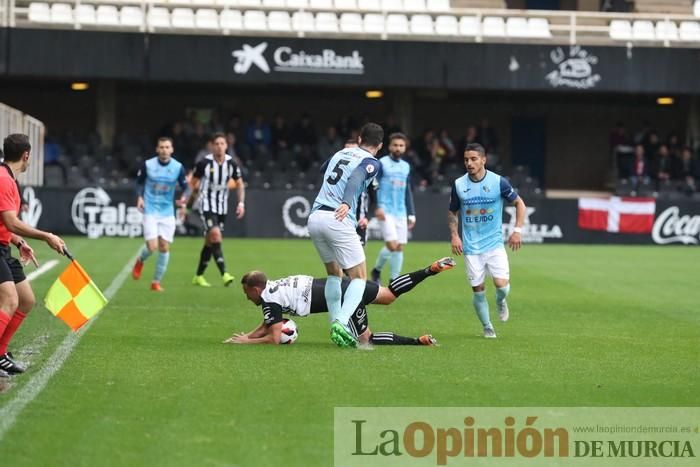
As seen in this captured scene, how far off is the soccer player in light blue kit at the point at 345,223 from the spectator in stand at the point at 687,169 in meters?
25.2

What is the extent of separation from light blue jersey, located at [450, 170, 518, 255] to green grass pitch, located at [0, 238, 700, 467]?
3.18ft

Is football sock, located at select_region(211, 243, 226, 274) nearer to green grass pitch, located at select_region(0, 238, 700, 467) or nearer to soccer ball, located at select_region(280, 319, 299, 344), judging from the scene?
green grass pitch, located at select_region(0, 238, 700, 467)

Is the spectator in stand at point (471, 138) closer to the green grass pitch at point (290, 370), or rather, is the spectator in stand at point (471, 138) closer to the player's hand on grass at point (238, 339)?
the green grass pitch at point (290, 370)

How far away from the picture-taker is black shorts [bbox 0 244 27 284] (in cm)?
949

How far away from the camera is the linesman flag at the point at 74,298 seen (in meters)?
10.7

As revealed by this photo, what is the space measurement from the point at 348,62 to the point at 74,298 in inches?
961

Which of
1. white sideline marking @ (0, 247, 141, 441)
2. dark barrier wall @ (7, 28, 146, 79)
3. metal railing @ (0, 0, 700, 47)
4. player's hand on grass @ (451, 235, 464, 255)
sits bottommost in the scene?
white sideline marking @ (0, 247, 141, 441)

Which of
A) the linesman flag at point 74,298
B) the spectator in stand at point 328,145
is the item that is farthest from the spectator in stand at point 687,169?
the linesman flag at point 74,298

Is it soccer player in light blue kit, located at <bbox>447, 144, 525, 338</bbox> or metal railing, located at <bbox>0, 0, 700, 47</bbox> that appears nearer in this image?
soccer player in light blue kit, located at <bbox>447, 144, 525, 338</bbox>

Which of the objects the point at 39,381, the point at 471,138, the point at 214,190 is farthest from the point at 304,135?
the point at 39,381

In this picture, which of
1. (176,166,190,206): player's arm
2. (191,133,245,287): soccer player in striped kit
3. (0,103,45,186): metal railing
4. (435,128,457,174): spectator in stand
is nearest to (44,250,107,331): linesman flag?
(176,166,190,206): player's arm

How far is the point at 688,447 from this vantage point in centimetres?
752

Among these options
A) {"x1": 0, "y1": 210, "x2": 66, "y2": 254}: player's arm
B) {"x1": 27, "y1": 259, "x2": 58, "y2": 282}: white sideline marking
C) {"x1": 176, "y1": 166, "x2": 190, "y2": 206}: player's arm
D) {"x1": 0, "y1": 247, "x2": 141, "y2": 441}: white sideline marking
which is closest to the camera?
{"x1": 0, "y1": 247, "x2": 141, "y2": 441}: white sideline marking

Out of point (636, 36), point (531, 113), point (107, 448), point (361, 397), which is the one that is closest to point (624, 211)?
point (636, 36)
